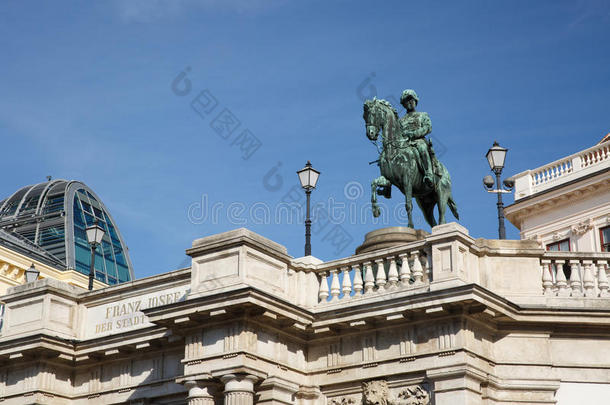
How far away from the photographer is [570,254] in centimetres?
2550

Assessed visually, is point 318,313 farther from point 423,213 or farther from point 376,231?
point 423,213

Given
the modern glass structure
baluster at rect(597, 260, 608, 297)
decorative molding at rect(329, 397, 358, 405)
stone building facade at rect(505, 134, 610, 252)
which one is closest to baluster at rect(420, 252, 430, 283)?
decorative molding at rect(329, 397, 358, 405)

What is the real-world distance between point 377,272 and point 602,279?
5.29m

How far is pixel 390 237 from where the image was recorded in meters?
27.7

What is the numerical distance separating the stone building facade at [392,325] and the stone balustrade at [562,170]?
30.2 meters

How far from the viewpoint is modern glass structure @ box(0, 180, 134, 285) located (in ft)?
264

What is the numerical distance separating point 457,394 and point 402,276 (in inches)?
→ 126

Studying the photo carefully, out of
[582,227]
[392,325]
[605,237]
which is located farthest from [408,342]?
[582,227]

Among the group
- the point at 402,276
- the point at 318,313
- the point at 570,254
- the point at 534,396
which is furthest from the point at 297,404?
the point at 570,254

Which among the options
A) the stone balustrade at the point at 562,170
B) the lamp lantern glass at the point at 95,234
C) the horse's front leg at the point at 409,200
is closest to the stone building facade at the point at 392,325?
the horse's front leg at the point at 409,200

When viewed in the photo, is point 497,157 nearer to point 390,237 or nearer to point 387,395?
point 390,237

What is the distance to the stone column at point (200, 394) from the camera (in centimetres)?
2444

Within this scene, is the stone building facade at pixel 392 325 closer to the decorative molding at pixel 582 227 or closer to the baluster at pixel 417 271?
the baluster at pixel 417 271

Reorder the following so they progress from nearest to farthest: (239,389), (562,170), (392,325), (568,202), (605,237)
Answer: (239,389) → (392,325) → (605,237) → (568,202) → (562,170)
